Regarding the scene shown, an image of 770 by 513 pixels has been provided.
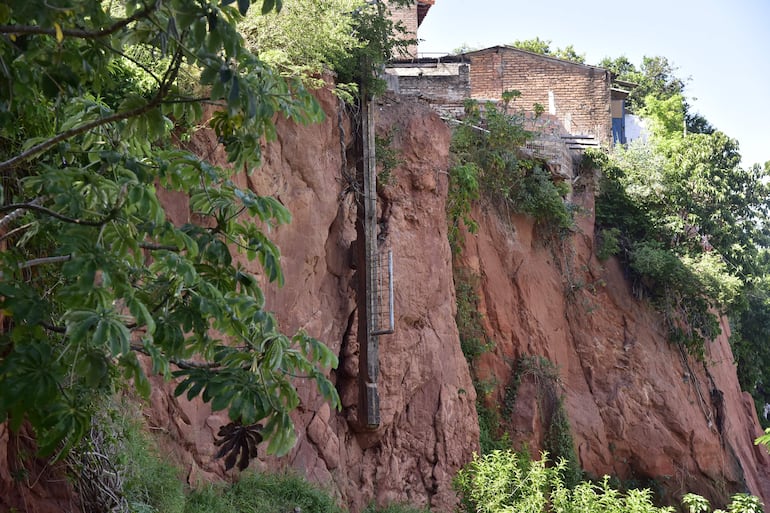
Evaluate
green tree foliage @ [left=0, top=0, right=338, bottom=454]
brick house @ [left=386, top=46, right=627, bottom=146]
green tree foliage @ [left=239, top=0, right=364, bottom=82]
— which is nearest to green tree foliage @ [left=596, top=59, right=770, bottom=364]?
brick house @ [left=386, top=46, right=627, bottom=146]

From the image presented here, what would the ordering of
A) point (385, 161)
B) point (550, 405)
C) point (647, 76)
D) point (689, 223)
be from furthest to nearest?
point (647, 76) < point (689, 223) < point (550, 405) < point (385, 161)

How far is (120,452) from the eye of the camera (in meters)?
7.41

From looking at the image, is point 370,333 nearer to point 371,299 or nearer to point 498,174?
point 371,299

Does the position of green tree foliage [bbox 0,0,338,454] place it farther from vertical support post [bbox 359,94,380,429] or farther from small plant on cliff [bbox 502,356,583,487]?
small plant on cliff [bbox 502,356,583,487]

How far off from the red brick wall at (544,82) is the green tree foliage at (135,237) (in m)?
20.6

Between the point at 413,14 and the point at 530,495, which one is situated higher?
the point at 413,14

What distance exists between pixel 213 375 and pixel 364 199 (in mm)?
8604

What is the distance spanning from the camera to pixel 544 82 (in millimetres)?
25703

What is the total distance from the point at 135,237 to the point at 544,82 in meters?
21.9

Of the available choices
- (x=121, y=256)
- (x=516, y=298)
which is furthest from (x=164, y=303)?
(x=516, y=298)

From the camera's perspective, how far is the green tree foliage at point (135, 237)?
4.28 metres

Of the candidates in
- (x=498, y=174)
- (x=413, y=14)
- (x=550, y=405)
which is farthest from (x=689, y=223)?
(x=413, y=14)

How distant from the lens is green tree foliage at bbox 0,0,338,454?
14.0 feet

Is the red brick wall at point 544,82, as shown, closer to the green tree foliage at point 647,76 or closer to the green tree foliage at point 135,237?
the green tree foliage at point 647,76
